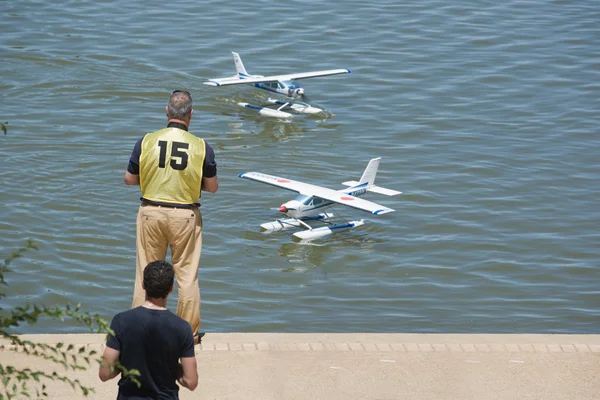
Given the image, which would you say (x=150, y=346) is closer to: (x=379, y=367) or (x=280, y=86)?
(x=379, y=367)

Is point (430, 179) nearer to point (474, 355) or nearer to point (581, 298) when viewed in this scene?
point (581, 298)

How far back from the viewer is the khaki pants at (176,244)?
27.7 feet

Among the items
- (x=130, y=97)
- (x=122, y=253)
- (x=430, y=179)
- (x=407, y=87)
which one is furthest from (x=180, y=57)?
(x=122, y=253)

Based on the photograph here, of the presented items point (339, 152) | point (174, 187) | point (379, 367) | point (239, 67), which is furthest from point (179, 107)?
point (239, 67)

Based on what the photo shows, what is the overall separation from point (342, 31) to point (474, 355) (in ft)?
97.7

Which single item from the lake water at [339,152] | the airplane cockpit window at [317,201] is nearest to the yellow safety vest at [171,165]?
the lake water at [339,152]

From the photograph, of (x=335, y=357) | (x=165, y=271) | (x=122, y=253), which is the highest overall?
(x=165, y=271)

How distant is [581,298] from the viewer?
1717 cm

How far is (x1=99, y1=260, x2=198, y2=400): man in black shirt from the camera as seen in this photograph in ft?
20.0

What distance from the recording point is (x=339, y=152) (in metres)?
26.6

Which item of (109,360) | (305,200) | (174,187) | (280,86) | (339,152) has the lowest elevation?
(339,152)

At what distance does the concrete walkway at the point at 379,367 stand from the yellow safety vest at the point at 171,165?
1688 mm

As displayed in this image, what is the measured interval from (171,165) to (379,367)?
2710 millimetres

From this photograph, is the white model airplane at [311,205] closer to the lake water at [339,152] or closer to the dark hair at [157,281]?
the lake water at [339,152]
